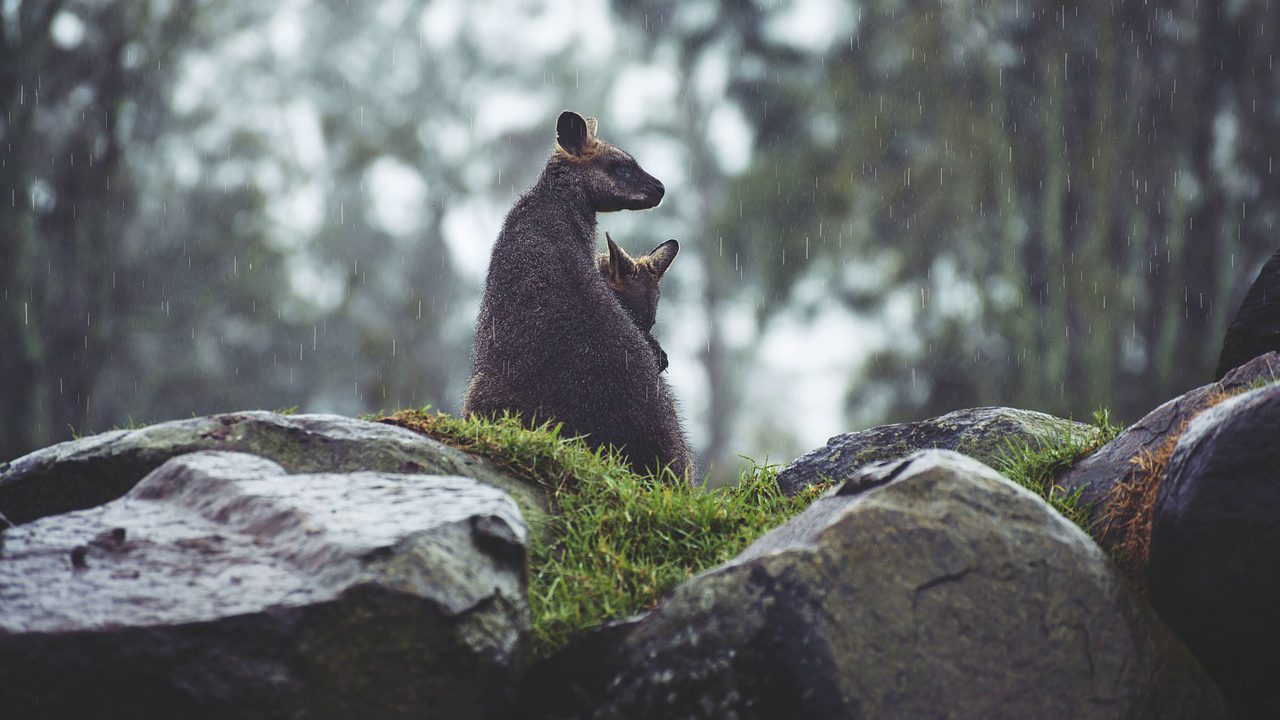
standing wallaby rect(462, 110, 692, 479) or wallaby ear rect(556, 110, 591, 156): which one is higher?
wallaby ear rect(556, 110, 591, 156)

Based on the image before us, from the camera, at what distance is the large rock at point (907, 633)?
3656mm

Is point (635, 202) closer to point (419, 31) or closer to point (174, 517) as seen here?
point (174, 517)

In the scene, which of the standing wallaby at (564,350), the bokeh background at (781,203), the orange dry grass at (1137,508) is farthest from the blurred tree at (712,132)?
the orange dry grass at (1137,508)

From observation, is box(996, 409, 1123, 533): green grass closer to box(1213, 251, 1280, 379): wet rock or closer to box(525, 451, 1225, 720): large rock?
box(1213, 251, 1280, 379): wet rock

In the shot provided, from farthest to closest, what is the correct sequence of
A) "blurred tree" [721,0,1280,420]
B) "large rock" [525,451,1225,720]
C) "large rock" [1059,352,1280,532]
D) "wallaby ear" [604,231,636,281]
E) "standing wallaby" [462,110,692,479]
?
"blurred tree" [721,0,1280,420] → "wallaby ear" [604,231,636,281] → "standing wallaby" [462,110,692,479] → "large rock" [1059,352,1280,532] → "large rock" [525,451,1225,720]

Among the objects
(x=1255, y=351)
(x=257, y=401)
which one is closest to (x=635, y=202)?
(x=1255, y=351)

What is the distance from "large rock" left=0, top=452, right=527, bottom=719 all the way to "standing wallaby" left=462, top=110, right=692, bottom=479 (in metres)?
2.69

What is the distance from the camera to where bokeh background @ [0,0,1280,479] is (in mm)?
17719

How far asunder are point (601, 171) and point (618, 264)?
2.11 feet

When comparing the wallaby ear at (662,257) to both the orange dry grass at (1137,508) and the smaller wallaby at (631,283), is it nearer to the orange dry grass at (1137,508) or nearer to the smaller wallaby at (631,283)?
the smaller wallaby at (631,283)

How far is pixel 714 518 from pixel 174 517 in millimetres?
2374

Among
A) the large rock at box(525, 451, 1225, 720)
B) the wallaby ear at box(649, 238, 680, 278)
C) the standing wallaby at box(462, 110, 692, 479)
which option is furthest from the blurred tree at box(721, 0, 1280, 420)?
the large rock at box(525, 451, 1225, 720)

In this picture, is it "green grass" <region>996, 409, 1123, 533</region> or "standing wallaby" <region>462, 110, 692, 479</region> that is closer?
"green grass" <region>996, 409, 1123, 533</region>

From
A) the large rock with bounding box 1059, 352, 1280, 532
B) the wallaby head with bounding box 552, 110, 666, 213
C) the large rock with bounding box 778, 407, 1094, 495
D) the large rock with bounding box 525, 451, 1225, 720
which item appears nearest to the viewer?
the large rock with bounding box 525, 451, 1225, 720
